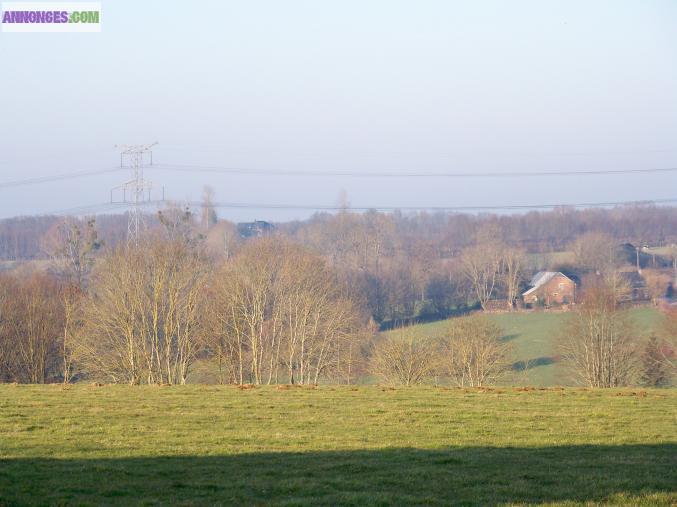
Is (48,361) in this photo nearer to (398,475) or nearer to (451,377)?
(451,377)

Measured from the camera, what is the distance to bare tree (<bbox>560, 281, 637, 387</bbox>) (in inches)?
2073

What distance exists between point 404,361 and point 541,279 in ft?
159

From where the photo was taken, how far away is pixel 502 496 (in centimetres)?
1041

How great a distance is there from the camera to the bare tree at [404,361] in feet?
158

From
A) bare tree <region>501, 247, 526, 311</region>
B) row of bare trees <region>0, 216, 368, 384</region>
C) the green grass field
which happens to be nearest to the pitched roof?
bare tree <region>501, 247, 526, 311</region>

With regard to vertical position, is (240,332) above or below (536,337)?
above

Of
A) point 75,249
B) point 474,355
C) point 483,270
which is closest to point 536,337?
point 474,355

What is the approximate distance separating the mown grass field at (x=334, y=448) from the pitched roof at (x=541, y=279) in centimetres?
6741

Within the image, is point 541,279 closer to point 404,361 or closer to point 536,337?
point 536,337

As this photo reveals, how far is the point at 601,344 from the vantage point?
53.5 meters

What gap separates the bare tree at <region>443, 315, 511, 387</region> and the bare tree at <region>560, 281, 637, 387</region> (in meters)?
5.36

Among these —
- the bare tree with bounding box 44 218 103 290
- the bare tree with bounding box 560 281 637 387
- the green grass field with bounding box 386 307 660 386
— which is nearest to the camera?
the bare tree with bounding box 560 281 637 387

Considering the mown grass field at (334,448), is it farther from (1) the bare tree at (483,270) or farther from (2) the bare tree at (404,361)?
(1) the bare tree at (483,270)

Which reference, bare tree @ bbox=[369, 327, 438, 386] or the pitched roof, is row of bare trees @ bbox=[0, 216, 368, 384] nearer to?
bare tree @ bbox=[369, 327, 438, 386]
